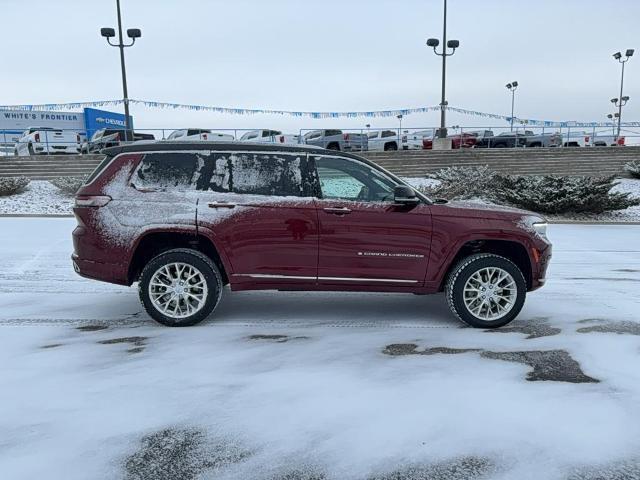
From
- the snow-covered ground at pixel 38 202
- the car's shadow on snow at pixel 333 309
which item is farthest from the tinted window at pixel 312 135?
the car's shadow on snow at pixel 333 309

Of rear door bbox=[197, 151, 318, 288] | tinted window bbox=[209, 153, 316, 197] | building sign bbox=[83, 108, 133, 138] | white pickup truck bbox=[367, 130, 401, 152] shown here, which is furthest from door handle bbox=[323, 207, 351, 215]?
building sign bbox=[83, 108, 133, 138]

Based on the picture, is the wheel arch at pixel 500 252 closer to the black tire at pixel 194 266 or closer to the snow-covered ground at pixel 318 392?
the snow-covered ground at pixel 318 392

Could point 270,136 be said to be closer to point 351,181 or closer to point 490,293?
point 351,181

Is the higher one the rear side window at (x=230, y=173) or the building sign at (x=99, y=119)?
the building sign at (x=99, y=119)

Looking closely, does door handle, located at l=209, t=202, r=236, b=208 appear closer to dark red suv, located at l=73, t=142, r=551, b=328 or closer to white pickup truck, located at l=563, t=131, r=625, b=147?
dark red suv, located at l=73, t=142, r=551, b=328

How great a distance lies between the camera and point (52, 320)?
5207mm

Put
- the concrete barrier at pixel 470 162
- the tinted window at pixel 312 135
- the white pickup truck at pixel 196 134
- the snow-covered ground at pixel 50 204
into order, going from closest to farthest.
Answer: the snow-covered ground at pixel 50 204 < the concrete barrier at pixel 470 162 < the white pickup truck at pixel 196 134 < the tinted window at pixel 312 135

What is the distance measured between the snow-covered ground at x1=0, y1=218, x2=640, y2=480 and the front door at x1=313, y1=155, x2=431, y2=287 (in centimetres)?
54

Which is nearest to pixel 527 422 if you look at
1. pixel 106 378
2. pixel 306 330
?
pixel 306 330

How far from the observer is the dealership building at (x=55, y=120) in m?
39.0

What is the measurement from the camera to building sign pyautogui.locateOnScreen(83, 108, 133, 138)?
139ft

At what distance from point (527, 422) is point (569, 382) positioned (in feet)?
2.66

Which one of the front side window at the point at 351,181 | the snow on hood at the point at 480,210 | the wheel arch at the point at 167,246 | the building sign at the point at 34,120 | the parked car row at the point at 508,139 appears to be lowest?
the wheel arch at the point at 167,246

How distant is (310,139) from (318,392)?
2734 cm
